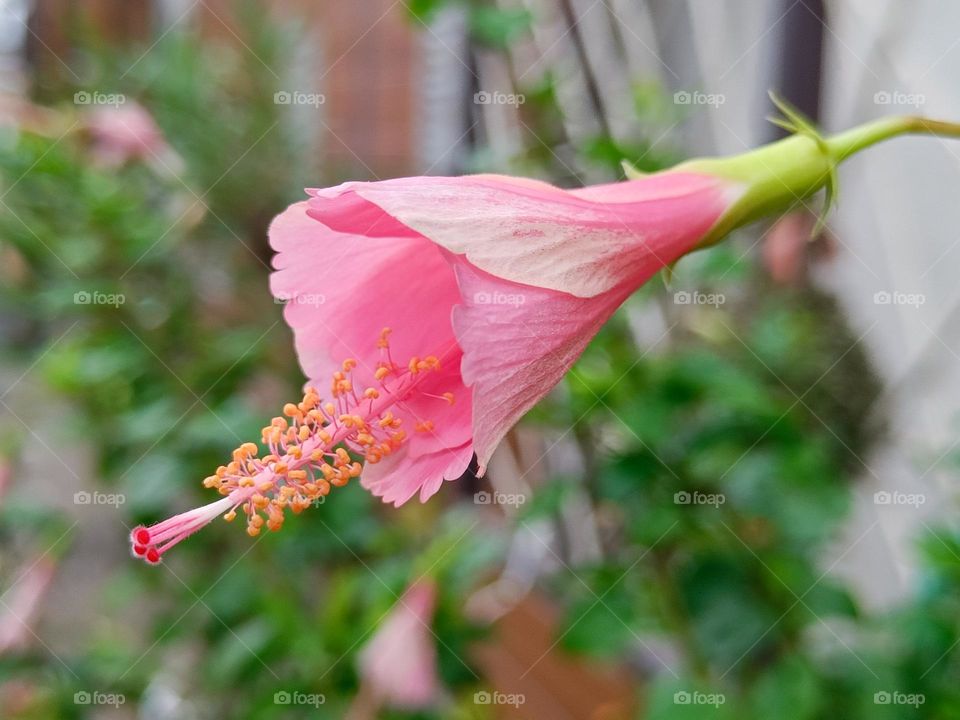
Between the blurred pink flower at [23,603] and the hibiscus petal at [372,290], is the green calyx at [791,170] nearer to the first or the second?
the hibiscus petal at [372,290]

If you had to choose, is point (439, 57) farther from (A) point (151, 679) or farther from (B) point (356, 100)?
(A) point (151, 679)

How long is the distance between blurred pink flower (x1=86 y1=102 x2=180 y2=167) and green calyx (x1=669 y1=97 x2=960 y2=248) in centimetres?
139

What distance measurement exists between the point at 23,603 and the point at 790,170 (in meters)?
1.55

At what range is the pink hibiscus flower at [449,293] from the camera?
454 millimetres

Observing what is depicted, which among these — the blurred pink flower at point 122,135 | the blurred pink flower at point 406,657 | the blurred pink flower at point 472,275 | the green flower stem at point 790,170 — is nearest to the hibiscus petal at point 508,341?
the blurred pink flower at point 472,275

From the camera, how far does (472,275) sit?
1.48 feet

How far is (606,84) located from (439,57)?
3.69ft

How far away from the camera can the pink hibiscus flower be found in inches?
17.9

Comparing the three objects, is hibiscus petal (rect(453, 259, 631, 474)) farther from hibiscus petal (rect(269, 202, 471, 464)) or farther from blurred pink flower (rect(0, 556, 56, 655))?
blurred pink flower (rect(0, 556, 56, 655))

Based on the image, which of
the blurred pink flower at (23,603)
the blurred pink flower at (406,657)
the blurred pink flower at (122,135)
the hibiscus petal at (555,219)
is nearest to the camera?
the hibiscus petal at (555,219)

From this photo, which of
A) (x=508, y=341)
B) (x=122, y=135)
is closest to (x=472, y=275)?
(x=508, y=341)

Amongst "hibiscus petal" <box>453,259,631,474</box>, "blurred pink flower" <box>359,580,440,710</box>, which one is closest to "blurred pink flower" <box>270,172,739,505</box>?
"hibiscus petal" <box>453,259,631,474</box>

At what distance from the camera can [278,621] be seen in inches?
48.3

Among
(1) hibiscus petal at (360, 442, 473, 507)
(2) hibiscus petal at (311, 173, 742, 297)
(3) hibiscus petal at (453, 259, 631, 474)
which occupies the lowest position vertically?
(1) hibiscus petal at (360, 442, 473, 507)
